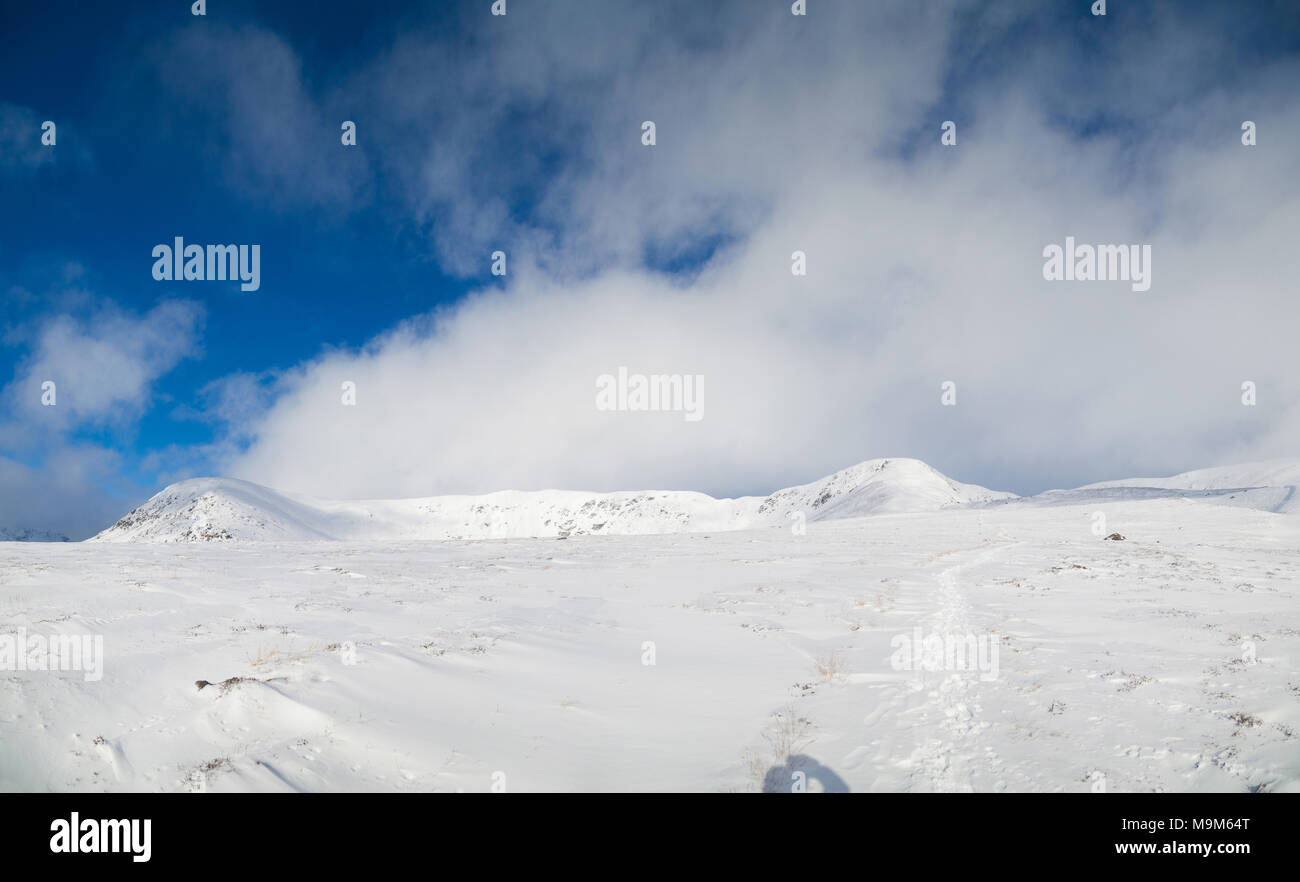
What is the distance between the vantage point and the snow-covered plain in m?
6.95

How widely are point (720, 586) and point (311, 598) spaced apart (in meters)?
13.9

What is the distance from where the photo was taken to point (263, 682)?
28.5 ft

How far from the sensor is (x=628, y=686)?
1079 cm

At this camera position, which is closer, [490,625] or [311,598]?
[490,625]

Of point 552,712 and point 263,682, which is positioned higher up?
point 263,682

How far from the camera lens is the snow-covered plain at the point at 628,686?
6.95 m
